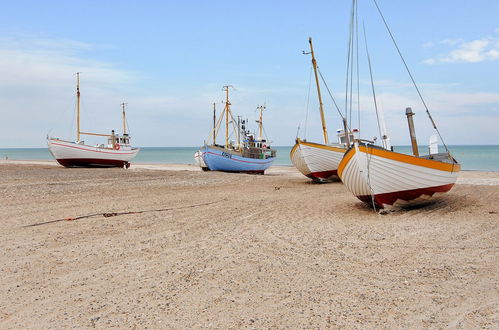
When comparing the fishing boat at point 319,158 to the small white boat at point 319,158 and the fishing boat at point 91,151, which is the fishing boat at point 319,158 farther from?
the fishing boat at point 91,151

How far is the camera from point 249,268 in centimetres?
624

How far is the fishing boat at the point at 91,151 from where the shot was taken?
3628cm

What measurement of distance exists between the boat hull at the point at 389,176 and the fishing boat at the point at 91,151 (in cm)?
2978

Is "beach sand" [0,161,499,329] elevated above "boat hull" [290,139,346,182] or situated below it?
below

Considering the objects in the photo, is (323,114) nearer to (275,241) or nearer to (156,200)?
(156,200)

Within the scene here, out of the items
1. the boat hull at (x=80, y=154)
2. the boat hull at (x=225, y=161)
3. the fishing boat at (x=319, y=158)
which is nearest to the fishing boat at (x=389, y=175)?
the fishing boat at (x=319, y=158)

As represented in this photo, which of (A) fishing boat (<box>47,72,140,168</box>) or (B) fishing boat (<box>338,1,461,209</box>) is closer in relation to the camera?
(B) fishing boat (<box>338,1,461,209</box>)

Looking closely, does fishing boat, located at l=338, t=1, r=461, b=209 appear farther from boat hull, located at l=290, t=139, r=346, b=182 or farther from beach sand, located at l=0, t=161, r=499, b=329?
boat hull, located at l=290, t=139, r=346, b=182

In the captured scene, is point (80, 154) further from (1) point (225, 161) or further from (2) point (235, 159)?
(2) point (235, 159)

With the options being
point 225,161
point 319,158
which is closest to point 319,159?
point 319,158

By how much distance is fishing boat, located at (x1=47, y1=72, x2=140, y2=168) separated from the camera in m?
36.3

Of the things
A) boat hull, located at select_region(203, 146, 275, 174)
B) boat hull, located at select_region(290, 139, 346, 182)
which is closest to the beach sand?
boat hull, located at select_region(290, 139, 346, 182)

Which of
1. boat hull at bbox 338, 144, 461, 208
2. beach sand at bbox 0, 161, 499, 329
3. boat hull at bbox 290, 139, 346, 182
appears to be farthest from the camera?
boat hull at bbox 290, 139, 346, 182

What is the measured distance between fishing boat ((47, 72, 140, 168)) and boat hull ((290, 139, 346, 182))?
2122cm
